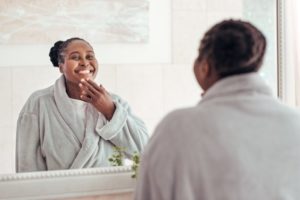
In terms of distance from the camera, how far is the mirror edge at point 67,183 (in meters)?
1.40

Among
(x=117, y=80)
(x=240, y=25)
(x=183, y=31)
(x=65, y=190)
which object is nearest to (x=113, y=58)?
(x=117, y=80)

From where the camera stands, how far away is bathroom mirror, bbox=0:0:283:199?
139 centimetres

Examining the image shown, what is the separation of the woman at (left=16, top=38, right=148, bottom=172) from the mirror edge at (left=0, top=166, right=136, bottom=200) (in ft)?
0.08

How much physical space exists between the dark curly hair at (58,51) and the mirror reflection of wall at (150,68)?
14mm

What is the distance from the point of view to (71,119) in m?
1.43

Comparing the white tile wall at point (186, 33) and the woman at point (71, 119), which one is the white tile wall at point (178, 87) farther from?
the woman at point (71, 119)

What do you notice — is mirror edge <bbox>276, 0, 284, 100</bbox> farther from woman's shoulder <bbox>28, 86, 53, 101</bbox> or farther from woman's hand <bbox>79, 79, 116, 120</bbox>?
woman's shoulder <bbox>28, 86, 53, 101</bbox>

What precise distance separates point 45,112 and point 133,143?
0.28m

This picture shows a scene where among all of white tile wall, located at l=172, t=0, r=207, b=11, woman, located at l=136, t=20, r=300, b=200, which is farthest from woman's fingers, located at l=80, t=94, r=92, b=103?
woman, located at l=136, t=20, r=300, b=200

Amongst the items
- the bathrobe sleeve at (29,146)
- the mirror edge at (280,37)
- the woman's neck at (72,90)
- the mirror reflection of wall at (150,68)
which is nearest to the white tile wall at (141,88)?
the mirror reflection of wall at (150,68)

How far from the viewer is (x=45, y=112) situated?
1.42 m

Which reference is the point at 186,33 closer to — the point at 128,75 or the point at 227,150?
the point at 128,75

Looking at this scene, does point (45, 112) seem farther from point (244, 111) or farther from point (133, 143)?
point (244, 111)

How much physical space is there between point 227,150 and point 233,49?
19 cm
